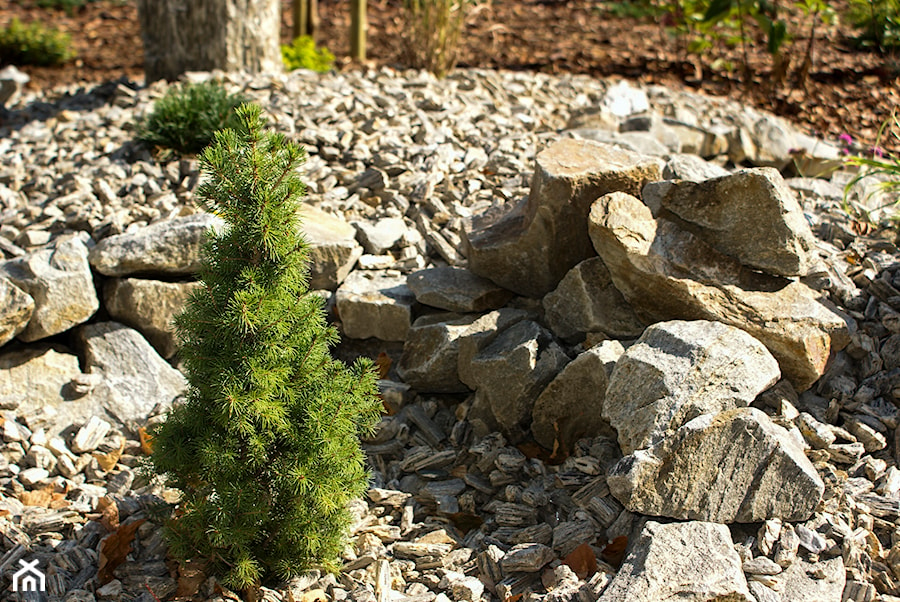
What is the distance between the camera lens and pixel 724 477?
8.98 feet

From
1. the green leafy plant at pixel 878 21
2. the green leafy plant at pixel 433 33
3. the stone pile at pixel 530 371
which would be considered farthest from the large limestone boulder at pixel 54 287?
the green leafy plant at pixel 878 21

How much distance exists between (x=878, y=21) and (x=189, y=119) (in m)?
4.91

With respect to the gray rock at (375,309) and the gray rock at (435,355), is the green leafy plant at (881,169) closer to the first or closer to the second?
the gray rock at (435,355)

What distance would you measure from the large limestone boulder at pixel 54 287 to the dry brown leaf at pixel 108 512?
0.95 meters

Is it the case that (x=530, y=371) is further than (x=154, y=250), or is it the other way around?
(x=154, y=250)

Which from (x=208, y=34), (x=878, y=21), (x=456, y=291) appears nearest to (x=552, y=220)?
(x=456, y=291)

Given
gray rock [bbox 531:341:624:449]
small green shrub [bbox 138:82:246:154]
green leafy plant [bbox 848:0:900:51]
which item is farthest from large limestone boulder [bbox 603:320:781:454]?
green leafy plant [bbox 848:0:900:51]

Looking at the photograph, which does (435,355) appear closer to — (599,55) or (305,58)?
(305,58)

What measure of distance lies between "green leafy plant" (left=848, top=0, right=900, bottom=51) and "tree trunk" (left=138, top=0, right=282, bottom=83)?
4268 mm

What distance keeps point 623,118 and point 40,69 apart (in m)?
6.43

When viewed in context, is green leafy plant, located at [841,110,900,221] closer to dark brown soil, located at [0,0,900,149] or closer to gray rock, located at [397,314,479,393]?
dark brown soil, located at [0,0,900,149]

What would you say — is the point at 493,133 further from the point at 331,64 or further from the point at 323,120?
the point at 331,64

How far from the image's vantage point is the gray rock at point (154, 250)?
12.8ft

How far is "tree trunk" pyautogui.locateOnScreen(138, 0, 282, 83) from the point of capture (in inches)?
235
